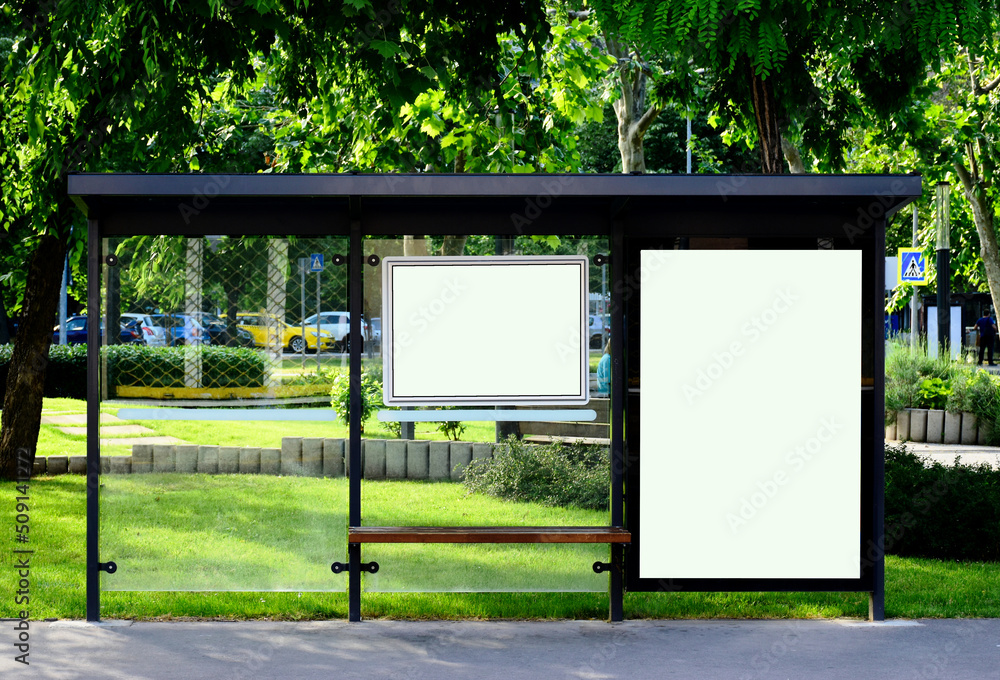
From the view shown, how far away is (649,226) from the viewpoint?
252 inches

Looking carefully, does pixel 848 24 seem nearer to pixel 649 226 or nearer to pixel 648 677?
pixel 649 226

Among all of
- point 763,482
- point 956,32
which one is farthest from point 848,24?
point 763,482

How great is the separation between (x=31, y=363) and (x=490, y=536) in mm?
7653

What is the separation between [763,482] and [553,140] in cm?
649

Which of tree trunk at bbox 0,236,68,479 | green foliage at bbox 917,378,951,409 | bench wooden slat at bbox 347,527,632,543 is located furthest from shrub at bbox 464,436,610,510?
green foliage at bbox 917,378,951,409

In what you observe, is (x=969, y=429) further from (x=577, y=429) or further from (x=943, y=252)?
(x=577, y=429)

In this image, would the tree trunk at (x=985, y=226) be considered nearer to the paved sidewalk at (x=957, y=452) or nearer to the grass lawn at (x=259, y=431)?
the paved sidewalk at (x=957, y=452)

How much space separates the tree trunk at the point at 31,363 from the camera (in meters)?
11.6

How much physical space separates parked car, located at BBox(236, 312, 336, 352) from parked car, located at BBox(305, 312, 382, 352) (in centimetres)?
4

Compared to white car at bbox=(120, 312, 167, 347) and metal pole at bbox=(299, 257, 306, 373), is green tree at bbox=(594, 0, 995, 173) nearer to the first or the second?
metal pole at bbox=(299, 257, 306, 373)

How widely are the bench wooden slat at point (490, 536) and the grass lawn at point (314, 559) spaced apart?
385 millimetres

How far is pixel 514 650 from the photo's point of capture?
18.9 ft

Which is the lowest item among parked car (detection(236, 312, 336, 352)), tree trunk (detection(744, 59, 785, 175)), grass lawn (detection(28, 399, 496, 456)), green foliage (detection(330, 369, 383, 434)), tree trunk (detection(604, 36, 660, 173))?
grass lawn (detection(28, 399, 496, 456))

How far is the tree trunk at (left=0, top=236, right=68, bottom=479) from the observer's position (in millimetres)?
11617
